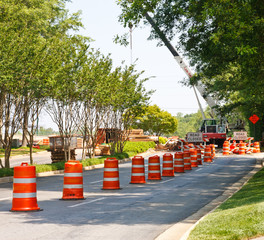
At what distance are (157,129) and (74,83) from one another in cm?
6375

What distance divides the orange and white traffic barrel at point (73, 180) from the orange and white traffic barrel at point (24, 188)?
2.02m

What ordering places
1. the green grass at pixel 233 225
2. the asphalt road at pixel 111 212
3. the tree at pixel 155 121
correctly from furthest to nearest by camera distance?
the tree at pixel 155 121 → the asphalt road at pixel 111 212 → the green grass at pixel 233 225

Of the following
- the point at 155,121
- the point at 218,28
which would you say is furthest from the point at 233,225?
the point at 155,121

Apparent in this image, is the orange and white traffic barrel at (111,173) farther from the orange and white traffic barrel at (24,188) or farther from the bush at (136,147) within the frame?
the bush at (136,147)

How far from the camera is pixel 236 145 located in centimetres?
4772

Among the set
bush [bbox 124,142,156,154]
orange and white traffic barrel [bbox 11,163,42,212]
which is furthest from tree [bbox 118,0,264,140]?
bush [bbox 124,142,156,154]

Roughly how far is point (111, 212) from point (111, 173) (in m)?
5.33

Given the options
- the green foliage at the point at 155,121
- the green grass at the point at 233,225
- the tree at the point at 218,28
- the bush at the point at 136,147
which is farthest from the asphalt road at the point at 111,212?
the green foliage at the point at 155,121

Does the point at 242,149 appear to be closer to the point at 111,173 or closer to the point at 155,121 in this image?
the point at 111,173

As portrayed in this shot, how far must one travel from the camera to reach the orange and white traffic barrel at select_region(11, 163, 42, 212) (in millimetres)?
11836

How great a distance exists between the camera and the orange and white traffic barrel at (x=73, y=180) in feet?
45.8

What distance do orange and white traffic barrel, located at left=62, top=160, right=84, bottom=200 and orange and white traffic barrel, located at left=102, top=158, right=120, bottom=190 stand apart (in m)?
2.75

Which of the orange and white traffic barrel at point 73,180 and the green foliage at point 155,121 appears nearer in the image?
the orange and white traffic barrel at point 73,180

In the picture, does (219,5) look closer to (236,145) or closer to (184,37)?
(184,37)
